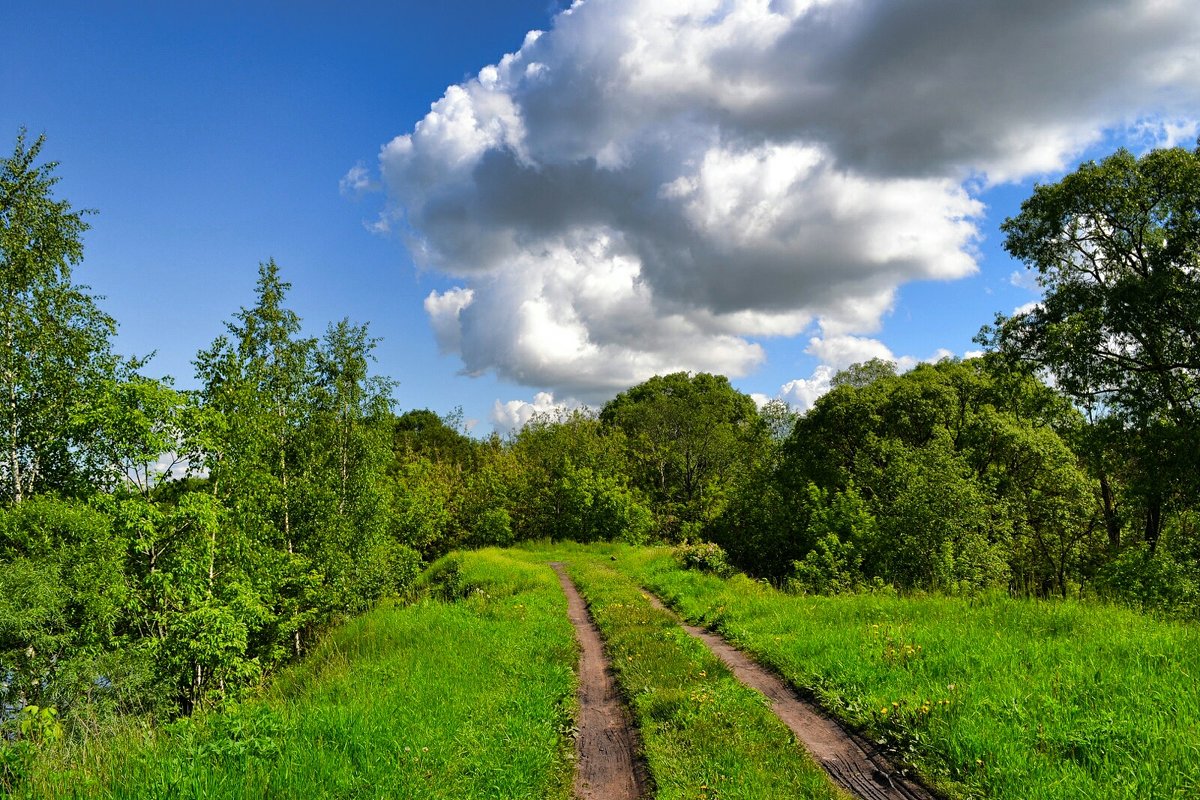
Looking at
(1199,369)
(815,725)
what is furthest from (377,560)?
(1199,369)

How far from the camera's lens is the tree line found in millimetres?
13375

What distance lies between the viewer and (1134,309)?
55.0 ft

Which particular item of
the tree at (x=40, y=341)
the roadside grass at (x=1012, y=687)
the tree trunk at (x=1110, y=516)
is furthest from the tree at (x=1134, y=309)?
the tree at (x=40, y=341)

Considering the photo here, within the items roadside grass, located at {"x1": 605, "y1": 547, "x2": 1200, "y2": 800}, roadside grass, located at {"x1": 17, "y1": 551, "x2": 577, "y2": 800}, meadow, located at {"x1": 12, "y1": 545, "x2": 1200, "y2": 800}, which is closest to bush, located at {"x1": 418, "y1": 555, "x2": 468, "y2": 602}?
roadside grass, located at {"x1": 17, "y1": 551, "x2": 577, "y2": 800}

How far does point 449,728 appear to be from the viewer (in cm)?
697

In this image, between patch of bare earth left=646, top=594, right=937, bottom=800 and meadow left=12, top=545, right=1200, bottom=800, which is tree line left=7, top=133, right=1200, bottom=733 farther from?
patch of bare earth left=646, top=594, right=937, bottom=800

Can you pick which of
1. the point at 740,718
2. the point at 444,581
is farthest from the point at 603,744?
the point at 444,581

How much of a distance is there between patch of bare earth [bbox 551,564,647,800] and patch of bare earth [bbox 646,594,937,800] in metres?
1.93

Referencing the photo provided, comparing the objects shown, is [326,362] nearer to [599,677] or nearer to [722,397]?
[599,677]

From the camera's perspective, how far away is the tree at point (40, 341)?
16062 mm

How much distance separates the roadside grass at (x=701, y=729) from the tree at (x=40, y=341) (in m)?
15.2

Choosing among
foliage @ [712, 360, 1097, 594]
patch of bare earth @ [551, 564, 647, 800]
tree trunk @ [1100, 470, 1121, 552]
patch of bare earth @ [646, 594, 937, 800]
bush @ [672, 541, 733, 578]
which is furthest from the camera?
tree trunk @ [1100, 470, 1121, 552]

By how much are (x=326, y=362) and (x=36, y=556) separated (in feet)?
42.0

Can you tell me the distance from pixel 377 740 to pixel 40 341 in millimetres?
18424
